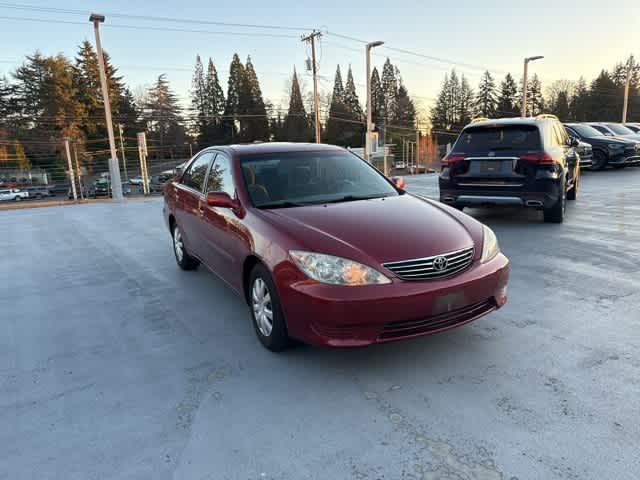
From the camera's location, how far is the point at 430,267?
2.79 m

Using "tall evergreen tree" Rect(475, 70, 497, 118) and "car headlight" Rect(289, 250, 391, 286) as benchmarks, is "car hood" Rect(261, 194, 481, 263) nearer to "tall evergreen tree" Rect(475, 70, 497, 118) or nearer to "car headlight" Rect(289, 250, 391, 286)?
"car headlight" Rect(289, 250, 391, 286)

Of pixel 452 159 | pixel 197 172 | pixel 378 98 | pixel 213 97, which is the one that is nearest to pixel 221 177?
pixel 197 172

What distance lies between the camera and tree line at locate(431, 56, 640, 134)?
64.9 metres

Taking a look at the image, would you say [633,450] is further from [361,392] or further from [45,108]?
[45,108]

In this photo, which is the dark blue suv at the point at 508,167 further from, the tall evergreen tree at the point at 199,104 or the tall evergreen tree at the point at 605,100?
the tall evergreen tree at the point at 605,100

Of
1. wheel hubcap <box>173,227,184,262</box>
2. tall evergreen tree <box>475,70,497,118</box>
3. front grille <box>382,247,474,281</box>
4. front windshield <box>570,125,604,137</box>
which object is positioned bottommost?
wheel hubcap <box>173,227,184,262</box>

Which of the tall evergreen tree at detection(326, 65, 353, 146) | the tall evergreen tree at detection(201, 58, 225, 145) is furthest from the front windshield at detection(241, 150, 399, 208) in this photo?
the tall evergreen tree at detection(201, 58, 225, 145)

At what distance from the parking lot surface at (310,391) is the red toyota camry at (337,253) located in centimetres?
32

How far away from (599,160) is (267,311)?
1583 cm

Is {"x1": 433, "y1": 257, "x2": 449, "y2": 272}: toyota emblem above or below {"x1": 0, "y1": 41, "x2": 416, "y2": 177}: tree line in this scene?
below

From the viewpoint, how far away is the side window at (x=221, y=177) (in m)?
3.93

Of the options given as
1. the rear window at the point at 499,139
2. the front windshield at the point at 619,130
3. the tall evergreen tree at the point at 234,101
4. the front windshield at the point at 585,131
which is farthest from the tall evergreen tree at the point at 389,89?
the rear window at the point at 499,139

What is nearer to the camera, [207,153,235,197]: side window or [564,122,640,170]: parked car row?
[207,153,235,197]: side window

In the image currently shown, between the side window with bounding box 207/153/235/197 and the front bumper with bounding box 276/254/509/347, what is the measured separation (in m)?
1.39
